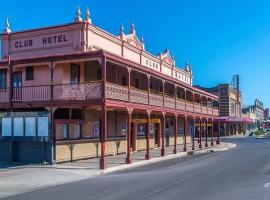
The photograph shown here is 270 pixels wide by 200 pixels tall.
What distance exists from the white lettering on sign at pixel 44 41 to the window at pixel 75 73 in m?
2.34

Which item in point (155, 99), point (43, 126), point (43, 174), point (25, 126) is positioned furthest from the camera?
point (155, 99)

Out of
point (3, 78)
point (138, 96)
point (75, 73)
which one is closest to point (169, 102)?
point (138, 96)

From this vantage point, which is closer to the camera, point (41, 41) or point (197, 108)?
point (41, 41)

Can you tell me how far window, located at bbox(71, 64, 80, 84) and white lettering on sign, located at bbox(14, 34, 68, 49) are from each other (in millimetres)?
2342

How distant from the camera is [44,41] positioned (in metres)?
28.6

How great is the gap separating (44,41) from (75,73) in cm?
385

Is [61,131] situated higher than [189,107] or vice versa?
[189,107]

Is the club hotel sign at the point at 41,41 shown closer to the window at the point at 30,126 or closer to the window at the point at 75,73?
the window at the point at 75,73

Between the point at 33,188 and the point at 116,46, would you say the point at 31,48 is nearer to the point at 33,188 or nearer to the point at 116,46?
the point at 116,46

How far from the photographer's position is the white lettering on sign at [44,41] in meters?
27.9

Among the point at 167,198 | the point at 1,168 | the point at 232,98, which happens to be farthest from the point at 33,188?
the point at 232,98

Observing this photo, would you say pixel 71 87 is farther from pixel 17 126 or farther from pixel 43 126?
pixel 17 126

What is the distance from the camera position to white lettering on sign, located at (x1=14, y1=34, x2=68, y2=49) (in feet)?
91.5

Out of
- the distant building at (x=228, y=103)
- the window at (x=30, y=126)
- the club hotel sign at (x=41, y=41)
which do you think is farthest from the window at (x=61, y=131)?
the distant building at (x=228, y=103)
